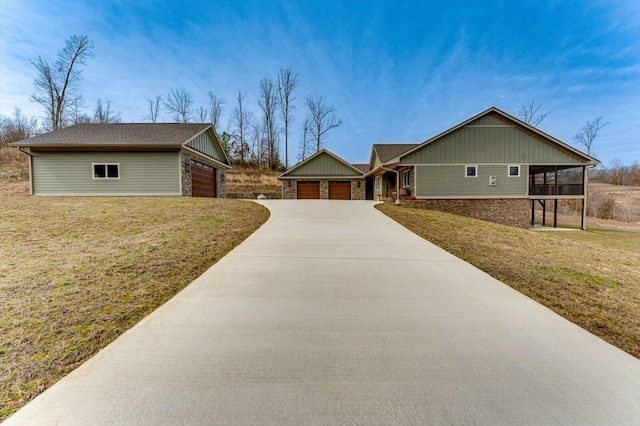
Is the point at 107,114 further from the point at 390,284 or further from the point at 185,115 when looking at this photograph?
the point at 390,284

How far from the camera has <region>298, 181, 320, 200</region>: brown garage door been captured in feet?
78.6

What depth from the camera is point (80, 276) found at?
3.99 meters

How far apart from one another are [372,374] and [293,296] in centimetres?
160

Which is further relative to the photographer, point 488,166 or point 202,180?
point 202,180

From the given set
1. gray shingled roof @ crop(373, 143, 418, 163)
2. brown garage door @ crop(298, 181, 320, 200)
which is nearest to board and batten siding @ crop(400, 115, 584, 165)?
gray shingled roof @ crop(373, 143, 418, 163)

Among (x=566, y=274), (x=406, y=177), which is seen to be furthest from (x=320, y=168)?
(x=566, y=274)

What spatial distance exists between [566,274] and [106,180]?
62.1ft

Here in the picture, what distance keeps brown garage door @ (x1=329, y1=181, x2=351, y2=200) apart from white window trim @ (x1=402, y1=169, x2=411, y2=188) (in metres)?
5.28

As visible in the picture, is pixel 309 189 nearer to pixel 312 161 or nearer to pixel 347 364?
pixel 312 161

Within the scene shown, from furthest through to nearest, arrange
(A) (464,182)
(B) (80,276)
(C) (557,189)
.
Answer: (C) (557,189), (A) (464,182), (B) (80,276)

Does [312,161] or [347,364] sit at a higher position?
[312,161]

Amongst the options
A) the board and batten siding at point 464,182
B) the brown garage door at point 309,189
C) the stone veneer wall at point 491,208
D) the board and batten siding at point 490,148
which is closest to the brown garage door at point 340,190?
the brown garage door at point 309,189

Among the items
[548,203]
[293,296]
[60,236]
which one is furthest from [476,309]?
[548,203]

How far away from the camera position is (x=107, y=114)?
120 feet
